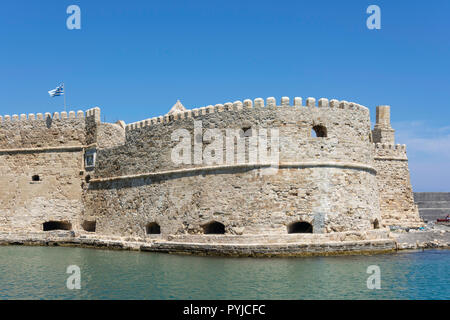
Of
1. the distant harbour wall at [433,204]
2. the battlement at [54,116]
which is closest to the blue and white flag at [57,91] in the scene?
the battlement at [54,116]

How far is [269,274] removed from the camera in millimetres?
13180

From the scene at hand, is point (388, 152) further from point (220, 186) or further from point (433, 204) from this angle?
point (220, 186)

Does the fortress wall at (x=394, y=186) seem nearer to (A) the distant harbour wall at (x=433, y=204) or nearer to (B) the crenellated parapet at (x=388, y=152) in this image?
(B) the crenellated parapet at (x=388, y=152)

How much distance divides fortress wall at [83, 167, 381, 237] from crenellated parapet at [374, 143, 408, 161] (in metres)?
5.03

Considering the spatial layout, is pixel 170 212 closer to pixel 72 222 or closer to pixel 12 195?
pixel 72 222

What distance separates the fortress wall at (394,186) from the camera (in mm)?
23859

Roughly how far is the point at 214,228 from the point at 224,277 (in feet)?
21.1

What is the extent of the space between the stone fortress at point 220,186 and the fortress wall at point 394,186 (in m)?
0.05

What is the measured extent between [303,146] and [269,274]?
595 cm

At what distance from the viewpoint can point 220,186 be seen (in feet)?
60.0

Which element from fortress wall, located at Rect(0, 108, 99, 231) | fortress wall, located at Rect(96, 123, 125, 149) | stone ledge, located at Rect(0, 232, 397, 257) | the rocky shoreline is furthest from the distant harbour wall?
fortress wall, located at Rect(0, 108, 99, 231)

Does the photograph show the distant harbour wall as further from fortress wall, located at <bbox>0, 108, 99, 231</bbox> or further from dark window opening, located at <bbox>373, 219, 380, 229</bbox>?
fortress wall, located at <bbox>0, 108, 99, 231</bbox>

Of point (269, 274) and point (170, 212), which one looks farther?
point (170, 212)
